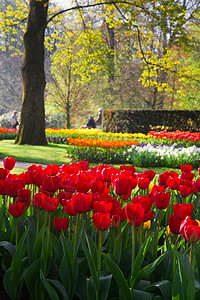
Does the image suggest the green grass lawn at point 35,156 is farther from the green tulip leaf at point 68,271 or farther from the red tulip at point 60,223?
the green tulip leaf at point 68,271

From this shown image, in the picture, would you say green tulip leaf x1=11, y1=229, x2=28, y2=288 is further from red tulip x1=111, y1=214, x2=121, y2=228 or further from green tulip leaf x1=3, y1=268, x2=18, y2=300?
red tulip x1=111, y1=214, x2=121, y2=228

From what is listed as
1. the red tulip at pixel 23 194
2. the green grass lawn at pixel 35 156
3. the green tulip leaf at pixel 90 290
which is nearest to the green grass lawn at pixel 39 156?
the green grass lawn at pixel 35 156

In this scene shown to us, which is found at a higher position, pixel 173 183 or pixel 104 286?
pixel 173 183

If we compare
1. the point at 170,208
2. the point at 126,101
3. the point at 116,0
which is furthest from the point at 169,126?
the point at 170,208

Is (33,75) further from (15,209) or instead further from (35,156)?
(15,209)

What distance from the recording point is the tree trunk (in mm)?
12656

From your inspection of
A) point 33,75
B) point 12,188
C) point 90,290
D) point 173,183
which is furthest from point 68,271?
point 33,75

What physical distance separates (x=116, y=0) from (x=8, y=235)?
12007mm

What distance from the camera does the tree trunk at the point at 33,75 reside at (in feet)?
41.5

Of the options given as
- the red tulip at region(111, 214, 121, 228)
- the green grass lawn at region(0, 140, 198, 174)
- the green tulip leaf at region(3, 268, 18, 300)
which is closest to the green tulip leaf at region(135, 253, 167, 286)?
the red tulip at region(111, 214, 121, 228)

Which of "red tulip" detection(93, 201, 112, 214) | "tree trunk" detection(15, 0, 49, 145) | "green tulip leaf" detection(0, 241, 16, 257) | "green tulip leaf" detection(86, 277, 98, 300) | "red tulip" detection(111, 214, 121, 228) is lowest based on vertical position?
"green tulip leaf" detection(86, 277, 98, 300)

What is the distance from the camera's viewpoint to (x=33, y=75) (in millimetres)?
12797

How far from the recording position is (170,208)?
2443 millimetres

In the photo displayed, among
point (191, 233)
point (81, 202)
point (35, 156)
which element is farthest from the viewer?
point (35, 156)
